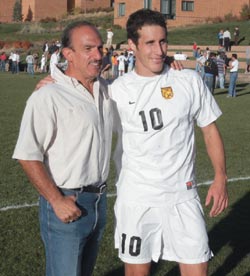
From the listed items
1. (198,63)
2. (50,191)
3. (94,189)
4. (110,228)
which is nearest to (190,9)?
(198,63)

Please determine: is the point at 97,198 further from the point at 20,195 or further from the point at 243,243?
the point at 20,195

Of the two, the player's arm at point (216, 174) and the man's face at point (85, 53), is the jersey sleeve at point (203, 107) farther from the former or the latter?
the man's face at point (85, 53)

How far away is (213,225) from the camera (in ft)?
22.9

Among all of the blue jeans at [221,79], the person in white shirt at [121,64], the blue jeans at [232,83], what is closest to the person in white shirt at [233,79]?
the blue jeans at [232,83]

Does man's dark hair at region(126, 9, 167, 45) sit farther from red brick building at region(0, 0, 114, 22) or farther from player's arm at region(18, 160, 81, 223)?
red brick building at region(0, 0, 114, 22)

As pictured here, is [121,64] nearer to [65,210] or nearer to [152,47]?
[152,47]

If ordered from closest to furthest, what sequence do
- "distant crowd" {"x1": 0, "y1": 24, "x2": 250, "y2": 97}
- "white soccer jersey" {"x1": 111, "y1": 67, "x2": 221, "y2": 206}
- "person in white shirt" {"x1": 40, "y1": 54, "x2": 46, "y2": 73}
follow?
"white soccer jersey" {"x1": 111, "y1": 67, "x2": 221, "y2": 206}
"distant crowd" {"x1": 0, "y1": 24, "x2": 250, "y2": 97}
"person in white shirt" {"x1": 40, "y1": 54, "x2": 46, "y2": 73}

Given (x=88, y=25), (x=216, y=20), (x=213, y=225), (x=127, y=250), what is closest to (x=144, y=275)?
(x=127, y=250)

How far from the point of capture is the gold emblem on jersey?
13.3 ft

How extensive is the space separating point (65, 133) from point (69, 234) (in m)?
0.58

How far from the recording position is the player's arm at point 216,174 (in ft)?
13.6

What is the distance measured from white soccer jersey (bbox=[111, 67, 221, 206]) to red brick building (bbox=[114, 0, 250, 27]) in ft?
211

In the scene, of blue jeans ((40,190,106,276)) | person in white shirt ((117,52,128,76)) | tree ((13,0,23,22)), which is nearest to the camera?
blue jeans ((40,190,106,276))

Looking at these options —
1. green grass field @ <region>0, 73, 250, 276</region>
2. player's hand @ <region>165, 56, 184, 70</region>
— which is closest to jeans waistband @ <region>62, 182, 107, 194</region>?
player's hand @ <region>165, 56, 184, 70</region>
